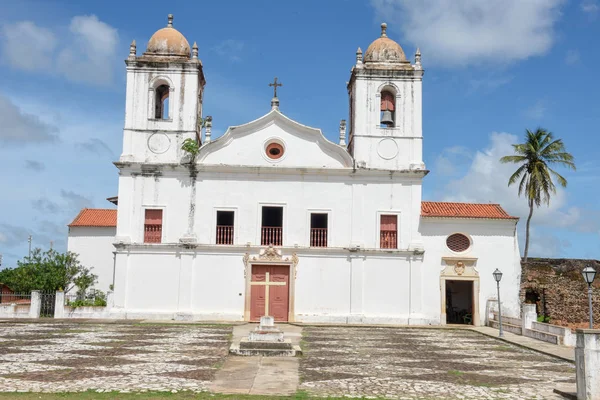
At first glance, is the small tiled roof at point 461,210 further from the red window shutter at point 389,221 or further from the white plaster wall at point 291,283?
the white plaster wall at point 291,283

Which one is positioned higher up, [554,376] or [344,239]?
[344,239]

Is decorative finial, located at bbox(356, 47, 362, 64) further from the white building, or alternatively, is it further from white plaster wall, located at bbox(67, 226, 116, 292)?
white plaster wall, located at bbox(67, 226, 116, 292)

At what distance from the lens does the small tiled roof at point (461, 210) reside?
2656 cm

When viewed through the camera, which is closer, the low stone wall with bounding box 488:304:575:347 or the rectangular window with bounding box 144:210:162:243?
the low stone wall with bounding box 488:304:575:347

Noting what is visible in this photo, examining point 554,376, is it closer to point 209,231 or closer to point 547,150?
point 209,231

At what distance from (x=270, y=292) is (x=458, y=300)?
8.82 meters

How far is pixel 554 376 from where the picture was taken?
497 inches

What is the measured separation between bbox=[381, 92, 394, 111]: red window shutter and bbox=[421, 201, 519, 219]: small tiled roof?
14.8 feet

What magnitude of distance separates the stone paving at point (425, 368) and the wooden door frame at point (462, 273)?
5743 millimetres

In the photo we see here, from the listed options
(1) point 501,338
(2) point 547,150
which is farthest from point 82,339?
(2) point 547,150

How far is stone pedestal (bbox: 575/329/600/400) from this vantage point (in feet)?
31.6

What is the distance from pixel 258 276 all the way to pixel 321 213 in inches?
143

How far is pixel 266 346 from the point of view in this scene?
14961 mm

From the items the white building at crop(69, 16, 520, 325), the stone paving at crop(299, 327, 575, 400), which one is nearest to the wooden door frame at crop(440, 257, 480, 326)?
the white building at crop(69, 16, 520, 325)
